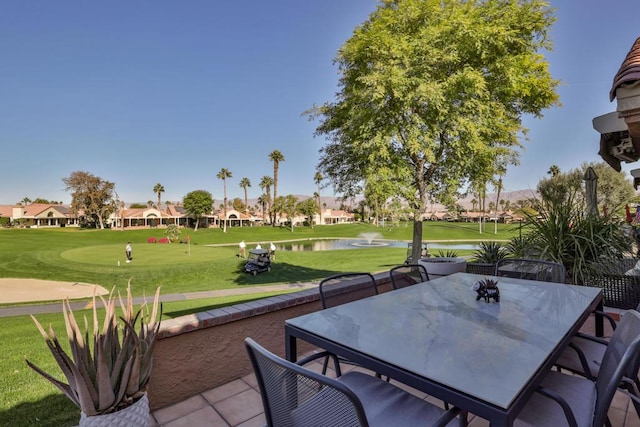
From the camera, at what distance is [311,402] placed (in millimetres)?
1026

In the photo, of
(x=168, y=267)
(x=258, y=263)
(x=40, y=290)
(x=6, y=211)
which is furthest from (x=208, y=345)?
(x=6, y=211)

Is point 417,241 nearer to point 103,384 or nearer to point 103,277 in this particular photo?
point 103,384

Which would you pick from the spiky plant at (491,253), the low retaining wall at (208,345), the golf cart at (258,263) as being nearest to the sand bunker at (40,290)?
the golf cart at (258,263)

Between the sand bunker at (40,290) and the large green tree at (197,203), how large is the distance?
39.1 m

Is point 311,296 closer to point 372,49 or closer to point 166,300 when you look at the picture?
point 372,49

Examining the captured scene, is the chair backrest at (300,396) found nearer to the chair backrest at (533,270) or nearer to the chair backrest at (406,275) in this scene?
the chair backrest at (406,275)

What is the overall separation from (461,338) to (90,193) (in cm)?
5501

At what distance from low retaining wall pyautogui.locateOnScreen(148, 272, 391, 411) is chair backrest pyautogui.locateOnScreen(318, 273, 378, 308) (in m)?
0.08

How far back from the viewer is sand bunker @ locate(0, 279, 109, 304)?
1018cm

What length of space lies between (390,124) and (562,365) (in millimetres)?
4883

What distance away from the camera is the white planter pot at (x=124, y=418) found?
1637mm

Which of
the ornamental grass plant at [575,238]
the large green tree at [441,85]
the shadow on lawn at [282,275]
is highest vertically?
the large green tree at [441,85]

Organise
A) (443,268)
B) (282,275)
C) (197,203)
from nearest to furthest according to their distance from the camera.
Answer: (443,268), (282,275), (197,203)

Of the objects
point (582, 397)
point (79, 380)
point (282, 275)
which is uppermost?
point (79, 380)
